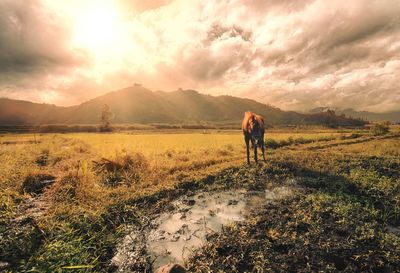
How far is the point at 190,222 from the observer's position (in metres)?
7.15

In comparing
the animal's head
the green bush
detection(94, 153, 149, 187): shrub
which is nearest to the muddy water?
detection(94, 153, 149, 187): shrub

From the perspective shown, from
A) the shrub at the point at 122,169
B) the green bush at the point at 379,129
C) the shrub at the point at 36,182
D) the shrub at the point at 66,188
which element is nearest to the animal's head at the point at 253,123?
the shrub at the point at 122,169

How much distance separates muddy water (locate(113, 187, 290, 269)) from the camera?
5.65m

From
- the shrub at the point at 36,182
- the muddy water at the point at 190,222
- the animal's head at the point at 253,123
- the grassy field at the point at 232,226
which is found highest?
the animal's head at the point at 253,123

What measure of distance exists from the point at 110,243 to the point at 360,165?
41.4 ft

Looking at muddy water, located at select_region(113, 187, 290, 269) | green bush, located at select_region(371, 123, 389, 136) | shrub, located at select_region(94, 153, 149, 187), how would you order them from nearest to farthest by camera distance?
1. muddy water, located at select_region(113, 187, 290, 269)
2. shrub, located at select_region(94, 153, 149, 187)
3. green bush, located at select_region(371, 123, 389, 136)

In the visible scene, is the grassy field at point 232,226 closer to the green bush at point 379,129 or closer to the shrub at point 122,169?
the shrub at point 122,169

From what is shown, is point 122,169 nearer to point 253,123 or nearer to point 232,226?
point 253,123

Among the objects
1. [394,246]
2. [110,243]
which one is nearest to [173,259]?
[110,243]

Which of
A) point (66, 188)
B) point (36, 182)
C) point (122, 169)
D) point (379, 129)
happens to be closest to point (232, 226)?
point (66, 188)

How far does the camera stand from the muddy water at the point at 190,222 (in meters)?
5.65

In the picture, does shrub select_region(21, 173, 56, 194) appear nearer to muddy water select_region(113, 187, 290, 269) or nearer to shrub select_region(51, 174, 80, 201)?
shrub select_region(51, 174, 80, 201)

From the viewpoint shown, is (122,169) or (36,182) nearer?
(36,182)

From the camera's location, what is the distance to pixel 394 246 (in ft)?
17.4
